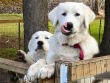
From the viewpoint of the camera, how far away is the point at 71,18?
3.09 metres

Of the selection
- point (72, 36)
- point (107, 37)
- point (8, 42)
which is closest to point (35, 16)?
point (107, 37)

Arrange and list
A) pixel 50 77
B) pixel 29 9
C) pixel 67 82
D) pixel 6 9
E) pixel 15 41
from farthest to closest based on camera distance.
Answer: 1. pixel 6 9
2. pixel 15 41
3. pixel 29 9
4. pixel 50 77
5. pixel 67 82

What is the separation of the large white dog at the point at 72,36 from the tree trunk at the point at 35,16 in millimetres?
2411

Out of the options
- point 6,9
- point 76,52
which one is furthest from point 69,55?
point 6,9

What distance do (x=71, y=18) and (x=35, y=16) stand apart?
2828mm

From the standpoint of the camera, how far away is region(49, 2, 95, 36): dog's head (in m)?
3.06

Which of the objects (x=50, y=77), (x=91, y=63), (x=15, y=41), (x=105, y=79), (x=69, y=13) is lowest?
(x=15, y=41)

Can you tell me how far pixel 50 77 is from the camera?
2590 mm

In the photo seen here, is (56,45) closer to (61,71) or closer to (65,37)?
(65,37)

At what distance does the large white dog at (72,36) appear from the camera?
3.13 m

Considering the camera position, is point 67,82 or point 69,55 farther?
point 69,55

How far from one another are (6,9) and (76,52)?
13180 millimetres

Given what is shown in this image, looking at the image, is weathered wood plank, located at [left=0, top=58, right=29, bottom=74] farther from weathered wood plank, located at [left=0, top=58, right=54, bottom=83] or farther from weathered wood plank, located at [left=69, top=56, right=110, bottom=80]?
weathered wood plank, located at [left=69, top=56, right=110, bottom=80]

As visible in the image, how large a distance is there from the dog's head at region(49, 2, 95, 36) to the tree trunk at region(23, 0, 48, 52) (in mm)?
2380
